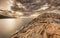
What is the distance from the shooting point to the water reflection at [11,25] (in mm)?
2660

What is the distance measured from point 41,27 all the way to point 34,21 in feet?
0.66

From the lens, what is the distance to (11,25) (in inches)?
109

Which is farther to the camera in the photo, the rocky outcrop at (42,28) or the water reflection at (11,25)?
the water reflection at (11,25)

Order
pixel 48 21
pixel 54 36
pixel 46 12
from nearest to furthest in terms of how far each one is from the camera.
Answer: pixel 54 36
pixel 48 21
pixel 46 12

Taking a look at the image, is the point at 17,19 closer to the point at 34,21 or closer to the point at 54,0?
the point at 34,21

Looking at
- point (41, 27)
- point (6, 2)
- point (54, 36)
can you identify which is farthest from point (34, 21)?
point (6, 2)

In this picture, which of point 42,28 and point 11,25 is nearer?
point 42,28

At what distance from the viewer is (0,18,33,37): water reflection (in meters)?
2.66

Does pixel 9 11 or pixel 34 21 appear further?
pixel 9 11

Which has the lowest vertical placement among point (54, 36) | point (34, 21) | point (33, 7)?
point (54, 36)

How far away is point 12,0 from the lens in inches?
117

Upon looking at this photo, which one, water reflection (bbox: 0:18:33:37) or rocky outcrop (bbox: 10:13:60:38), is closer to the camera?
rocky outcrop (bbox: 10:13:60:38)

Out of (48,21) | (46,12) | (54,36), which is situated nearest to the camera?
(54,36)

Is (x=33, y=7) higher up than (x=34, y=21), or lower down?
higher up
